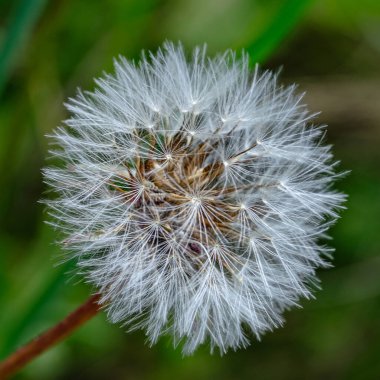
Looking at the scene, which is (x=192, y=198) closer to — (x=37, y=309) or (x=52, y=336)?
(x=52, y=336)

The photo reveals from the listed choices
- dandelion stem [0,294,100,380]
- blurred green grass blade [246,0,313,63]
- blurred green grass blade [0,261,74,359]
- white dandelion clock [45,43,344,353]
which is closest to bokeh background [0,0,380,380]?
blurred green grass blade [0,261,74,359]

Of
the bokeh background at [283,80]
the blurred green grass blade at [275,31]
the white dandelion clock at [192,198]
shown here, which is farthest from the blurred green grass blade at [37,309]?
the blurred green grass blade at [275,31]

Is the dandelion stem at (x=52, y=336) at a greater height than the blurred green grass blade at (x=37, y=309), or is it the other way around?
the blurred green grass blade at (x=37, y=309)

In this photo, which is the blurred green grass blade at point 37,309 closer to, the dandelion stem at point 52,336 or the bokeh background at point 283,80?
the dandelion stem at point 52,336

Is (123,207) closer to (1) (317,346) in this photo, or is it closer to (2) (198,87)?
(2) (198,87)

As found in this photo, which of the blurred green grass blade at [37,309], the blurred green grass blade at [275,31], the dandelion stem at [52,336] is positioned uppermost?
the blurred green grass blade at [275,31]

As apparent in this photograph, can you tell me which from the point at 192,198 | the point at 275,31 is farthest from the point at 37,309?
the point at 275,31
